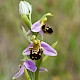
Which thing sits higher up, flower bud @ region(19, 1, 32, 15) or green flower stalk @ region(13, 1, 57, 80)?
flower bud @ region(19, 1, 32, 15)

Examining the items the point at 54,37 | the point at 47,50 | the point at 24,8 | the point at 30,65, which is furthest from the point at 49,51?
the point at 54,37

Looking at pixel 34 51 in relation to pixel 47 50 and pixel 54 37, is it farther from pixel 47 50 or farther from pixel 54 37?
pixel 54 37

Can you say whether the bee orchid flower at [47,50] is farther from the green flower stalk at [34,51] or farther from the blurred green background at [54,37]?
the blurred green background at [54,37]

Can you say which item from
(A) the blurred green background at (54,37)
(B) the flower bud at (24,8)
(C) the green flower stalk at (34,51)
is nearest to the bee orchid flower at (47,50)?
(C) the green flower stalk at (34,51)

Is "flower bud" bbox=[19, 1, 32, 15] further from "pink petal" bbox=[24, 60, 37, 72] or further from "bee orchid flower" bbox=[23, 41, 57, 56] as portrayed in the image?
"pink petal" bbox=[24, 60, 37, 72]

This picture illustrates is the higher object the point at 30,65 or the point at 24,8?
the point at 24,8

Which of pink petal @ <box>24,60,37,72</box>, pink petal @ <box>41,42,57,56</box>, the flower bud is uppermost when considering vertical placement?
the flower bud

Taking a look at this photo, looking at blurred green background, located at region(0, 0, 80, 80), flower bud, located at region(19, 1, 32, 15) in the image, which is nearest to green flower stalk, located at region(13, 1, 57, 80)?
flower bud, located at region(19, 1, 32, 15)

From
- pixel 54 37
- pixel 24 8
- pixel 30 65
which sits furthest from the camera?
pixel 54 37

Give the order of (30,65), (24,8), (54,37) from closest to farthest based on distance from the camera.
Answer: (30,65), (24,8), (54,37)
